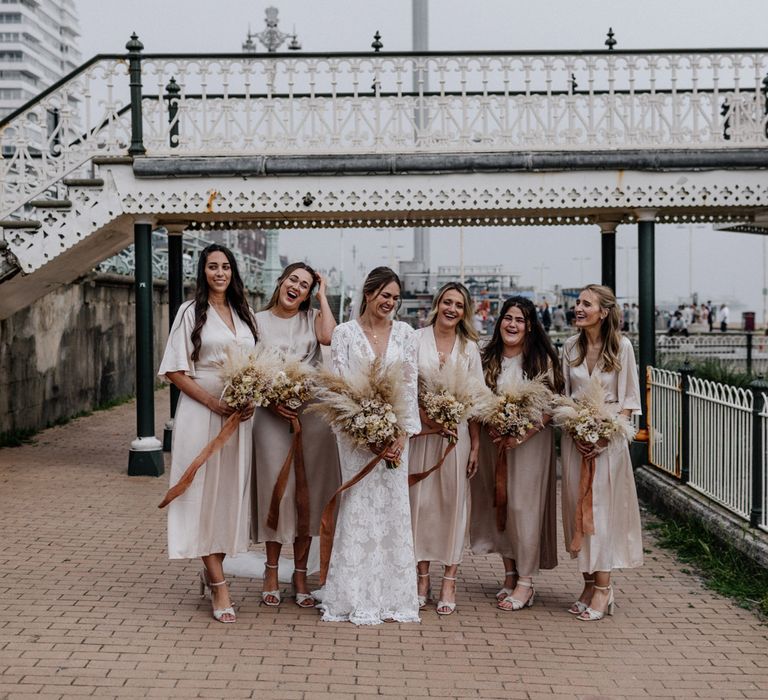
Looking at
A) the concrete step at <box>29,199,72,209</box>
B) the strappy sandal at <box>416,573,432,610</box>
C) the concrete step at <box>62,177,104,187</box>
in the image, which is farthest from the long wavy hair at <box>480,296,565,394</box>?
the concrete step at <box>29,199,72,209</box>

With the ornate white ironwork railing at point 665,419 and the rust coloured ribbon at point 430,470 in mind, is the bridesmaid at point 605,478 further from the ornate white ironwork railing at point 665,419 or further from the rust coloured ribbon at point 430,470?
the ornate white ironwork railing at point 665,419

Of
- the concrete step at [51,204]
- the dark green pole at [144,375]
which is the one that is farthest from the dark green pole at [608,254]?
the concrete step at [51,204]

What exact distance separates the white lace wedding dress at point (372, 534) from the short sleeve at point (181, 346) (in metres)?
0.90

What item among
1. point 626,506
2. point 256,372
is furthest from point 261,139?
point 626,506

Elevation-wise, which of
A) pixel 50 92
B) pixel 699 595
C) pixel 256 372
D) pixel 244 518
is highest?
pixel 50 92

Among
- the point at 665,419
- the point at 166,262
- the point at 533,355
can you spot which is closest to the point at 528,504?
the point at 533,355

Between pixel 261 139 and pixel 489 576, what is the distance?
19.5 feet

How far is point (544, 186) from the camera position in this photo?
11461mm

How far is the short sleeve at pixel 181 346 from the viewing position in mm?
6316

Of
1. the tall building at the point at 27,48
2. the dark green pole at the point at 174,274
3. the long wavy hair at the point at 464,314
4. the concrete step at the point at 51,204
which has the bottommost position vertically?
the long wavy hair at the point at 464,314

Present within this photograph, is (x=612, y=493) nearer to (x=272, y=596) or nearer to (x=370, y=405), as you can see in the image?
(x=370, y=405)

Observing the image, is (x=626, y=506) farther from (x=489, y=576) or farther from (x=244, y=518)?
(x=244, y=518)

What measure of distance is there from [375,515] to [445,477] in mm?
583

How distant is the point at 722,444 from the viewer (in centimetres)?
855
